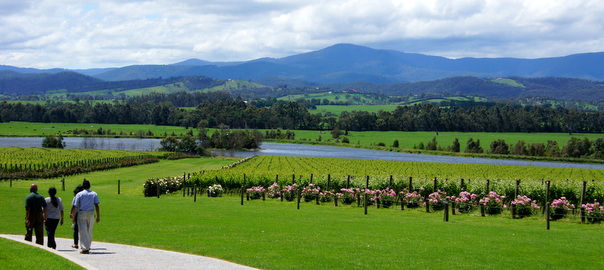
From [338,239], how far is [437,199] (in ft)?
50.3

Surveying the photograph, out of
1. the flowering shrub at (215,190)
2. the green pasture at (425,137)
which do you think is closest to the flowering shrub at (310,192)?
the flowering shrub at (215,190)

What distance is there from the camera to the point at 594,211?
→ 82.9 ft

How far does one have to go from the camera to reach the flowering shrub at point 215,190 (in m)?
41.4

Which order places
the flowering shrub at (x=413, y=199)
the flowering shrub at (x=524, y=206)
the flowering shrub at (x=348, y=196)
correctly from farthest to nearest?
the flowering shrub at (x=348, y=196) → the flowering shrub at (x=413, y=199) → the flowering shrub at (x=524, y=206)

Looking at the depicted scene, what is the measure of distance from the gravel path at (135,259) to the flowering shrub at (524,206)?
1949cm

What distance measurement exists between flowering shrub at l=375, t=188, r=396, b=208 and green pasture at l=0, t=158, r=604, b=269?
715 cm

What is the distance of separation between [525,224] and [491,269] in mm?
12452

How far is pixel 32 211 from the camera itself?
49.0 ft

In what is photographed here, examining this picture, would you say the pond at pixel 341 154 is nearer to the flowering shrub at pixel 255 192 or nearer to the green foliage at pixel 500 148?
the green foliage at pixel 500 148

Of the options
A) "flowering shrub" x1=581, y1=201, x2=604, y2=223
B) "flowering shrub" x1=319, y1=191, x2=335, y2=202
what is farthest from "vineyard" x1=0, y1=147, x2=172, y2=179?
"flowering shrub" x1=581, y1=201, x2=604, y2=223

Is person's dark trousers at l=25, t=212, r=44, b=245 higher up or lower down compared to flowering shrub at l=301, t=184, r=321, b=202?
higher up

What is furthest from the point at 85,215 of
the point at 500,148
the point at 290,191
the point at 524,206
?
the point at 500,148

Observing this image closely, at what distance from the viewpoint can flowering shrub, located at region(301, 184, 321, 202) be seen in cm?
3578

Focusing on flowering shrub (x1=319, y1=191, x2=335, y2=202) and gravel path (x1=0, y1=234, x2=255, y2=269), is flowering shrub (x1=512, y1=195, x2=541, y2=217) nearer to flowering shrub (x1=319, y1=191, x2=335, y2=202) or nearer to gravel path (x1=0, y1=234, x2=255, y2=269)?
flowering shrub (x1=319, y1=191, x2=335, y2=202)
